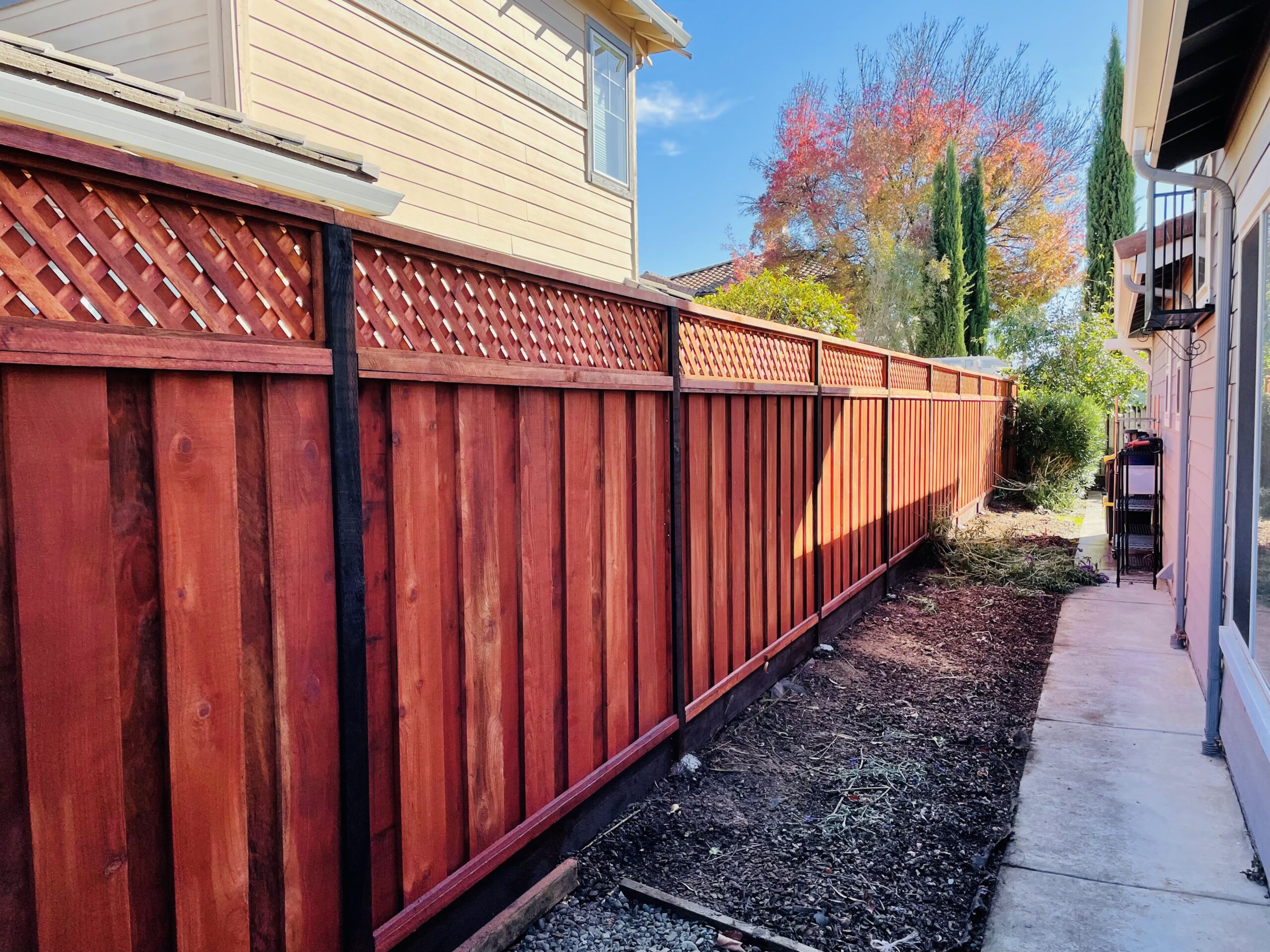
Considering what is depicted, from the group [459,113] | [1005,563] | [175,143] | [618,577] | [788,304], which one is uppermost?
[459,113]

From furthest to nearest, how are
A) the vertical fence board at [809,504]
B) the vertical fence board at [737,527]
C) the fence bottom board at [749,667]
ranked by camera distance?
the vertical fence board at [809,504]
the vertical fence board at [737,527]
the fence bottom board at [749,667]

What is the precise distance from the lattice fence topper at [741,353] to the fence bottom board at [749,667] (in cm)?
146

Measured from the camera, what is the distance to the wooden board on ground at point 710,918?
2348mm

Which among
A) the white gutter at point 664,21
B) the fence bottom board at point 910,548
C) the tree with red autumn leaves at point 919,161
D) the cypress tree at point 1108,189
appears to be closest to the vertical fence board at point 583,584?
the fence bottom board at point 910,548

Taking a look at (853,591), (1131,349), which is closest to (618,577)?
(853,591)

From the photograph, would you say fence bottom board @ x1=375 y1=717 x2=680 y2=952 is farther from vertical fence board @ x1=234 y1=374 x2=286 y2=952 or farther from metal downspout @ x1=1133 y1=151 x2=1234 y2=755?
metal downspout @ x1=1133 y1=151 x2=1234 y2=755

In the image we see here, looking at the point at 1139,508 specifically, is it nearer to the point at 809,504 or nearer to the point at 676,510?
the point at 809,504

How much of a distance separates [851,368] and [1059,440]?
960 centimetres

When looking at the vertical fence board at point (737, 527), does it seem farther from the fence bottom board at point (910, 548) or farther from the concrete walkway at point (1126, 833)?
the fence bottom board at point (910, 548)

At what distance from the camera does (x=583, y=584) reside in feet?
9.30

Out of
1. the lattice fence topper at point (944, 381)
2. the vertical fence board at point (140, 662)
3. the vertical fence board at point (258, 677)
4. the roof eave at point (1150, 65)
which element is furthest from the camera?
the lattice fence topper at point (944, 381)

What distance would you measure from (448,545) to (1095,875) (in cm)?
243

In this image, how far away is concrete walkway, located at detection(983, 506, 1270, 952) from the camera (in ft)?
7.98

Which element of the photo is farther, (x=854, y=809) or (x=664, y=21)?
(x=664, y=21)
